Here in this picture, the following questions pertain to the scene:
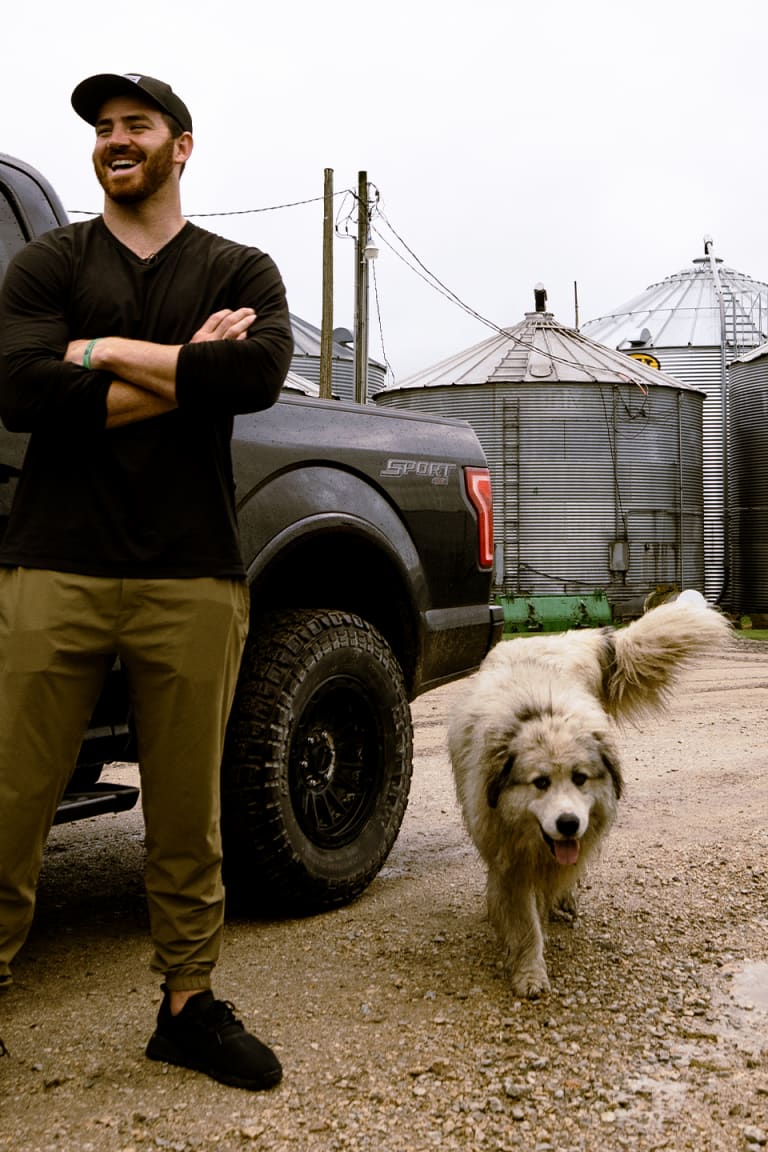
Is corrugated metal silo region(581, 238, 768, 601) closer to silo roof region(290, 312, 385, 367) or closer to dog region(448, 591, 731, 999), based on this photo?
silo roof region(290, 312, 385, 367)

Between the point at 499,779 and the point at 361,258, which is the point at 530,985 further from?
the point at 361,258

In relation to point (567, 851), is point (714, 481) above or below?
above

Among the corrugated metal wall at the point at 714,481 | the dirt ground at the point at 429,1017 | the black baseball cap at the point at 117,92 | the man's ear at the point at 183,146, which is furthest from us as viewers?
the corrugated metal wall at the point at 714,481

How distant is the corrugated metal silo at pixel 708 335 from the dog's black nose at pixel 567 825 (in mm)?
26116

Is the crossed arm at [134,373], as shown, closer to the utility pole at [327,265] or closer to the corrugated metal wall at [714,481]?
the utility pole at [327,265]

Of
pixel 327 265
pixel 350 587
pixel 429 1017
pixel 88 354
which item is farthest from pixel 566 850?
pixel 327 265

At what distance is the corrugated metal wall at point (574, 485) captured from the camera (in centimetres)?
2661

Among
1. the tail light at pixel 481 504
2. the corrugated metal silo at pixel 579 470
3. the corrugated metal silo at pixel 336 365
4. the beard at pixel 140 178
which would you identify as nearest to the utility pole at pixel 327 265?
the corrugated metal silo at pixel 579 470

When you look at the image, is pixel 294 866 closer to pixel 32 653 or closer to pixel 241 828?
pixel 241 828

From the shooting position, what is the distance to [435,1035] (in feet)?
11.7

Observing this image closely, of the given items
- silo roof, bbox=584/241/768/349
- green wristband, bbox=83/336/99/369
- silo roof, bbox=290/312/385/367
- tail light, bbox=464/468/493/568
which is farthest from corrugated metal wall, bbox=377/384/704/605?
green wristband, bbox=83/336/99/369

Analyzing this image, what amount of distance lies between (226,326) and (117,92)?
641 mm

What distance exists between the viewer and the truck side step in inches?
152

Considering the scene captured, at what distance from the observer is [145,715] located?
3182 millimetres
